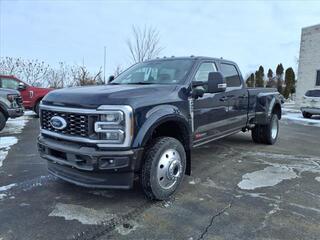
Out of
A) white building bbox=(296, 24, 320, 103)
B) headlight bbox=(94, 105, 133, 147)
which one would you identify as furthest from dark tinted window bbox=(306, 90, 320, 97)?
headlight bbox=(94, 105, 133, 147)

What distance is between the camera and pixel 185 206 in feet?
12.8

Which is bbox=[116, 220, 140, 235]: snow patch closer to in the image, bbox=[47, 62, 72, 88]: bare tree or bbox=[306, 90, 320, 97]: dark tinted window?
bbox=[306, 90, 320, 97]: dark tinted window

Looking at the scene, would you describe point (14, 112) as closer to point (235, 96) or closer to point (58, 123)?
point (58, 123)

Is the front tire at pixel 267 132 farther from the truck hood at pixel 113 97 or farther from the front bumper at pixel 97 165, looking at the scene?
the front bumper at pixel 97 165

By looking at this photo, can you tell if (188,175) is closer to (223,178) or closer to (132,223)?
(223,178)

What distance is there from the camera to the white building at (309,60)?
2145 cm

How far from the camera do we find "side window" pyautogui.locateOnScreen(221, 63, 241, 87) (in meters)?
5.91

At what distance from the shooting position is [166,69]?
5.11 metres

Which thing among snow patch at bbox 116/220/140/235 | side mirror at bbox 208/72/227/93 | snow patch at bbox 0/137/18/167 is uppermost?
side mirror at bbox 208/72/227/93

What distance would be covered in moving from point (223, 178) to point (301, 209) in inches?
54.4

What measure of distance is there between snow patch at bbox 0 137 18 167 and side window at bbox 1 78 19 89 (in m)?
5.02

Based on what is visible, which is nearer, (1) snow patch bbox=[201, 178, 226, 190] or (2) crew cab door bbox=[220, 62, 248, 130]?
(1) snow patch bbox=[201, 178, 226, 190]

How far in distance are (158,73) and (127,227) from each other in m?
2.61

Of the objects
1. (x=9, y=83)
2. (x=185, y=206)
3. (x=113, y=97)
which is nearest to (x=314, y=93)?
(x=185, y=206)
